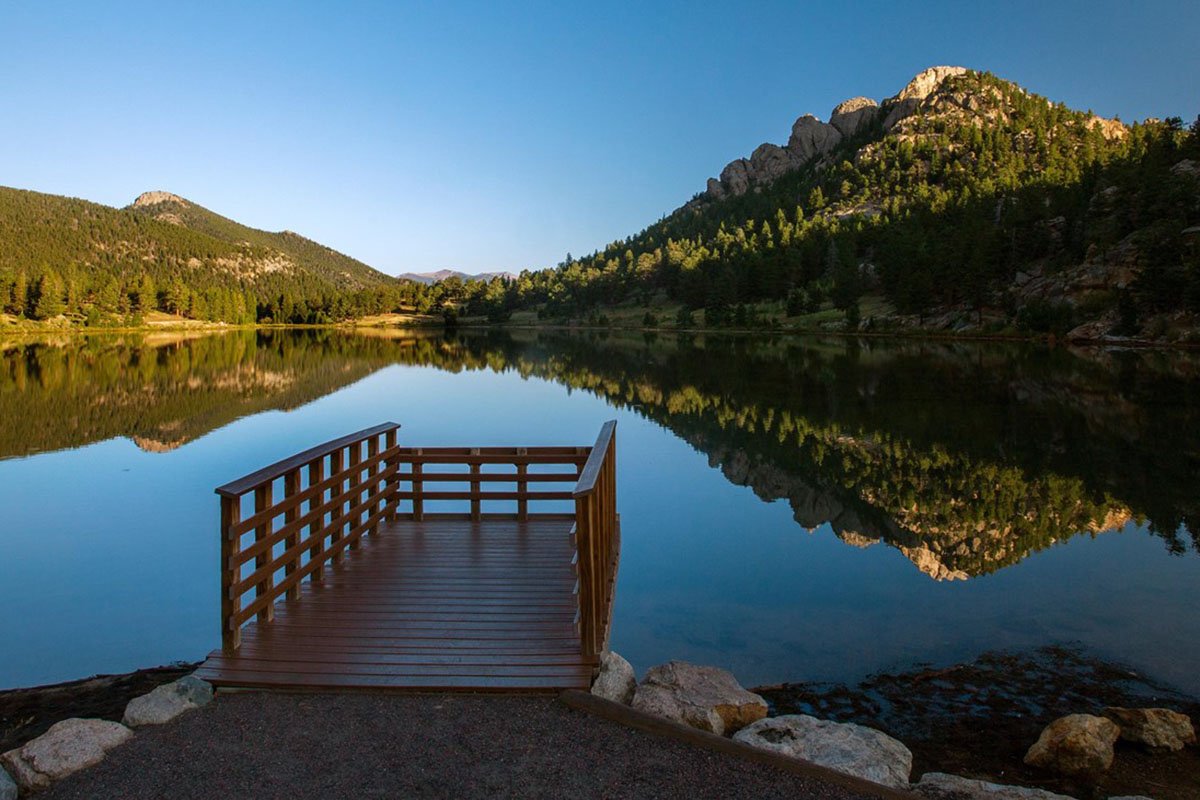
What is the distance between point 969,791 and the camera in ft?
17.3

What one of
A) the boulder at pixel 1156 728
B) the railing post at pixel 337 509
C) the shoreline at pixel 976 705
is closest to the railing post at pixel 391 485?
the railing post at pixel 337 509

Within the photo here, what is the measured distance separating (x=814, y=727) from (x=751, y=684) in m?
2.10

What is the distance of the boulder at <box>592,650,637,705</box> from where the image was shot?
636 cm

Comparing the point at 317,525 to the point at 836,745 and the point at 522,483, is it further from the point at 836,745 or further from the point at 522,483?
the point at 836,745

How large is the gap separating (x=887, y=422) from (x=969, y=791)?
73.3 ft

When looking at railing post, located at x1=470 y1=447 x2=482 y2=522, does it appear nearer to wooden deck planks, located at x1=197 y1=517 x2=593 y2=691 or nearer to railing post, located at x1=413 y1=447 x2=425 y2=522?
railing post, located at x1=413 y1=447 x2=425 y2=522

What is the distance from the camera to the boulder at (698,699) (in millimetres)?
6258

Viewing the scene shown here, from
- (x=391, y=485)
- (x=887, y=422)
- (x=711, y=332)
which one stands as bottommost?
(x=887, y=422)

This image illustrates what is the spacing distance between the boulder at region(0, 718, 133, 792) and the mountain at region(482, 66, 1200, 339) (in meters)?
70.5

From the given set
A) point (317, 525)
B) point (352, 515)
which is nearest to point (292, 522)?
point (317, 525)

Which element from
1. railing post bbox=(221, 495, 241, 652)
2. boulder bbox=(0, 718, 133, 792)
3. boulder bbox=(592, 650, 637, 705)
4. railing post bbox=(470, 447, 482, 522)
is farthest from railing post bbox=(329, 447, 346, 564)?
boulder bbox=(592, 650, 637, 705)

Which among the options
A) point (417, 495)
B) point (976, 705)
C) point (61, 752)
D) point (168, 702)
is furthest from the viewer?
point (417, 495)

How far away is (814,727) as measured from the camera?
6.18 metres

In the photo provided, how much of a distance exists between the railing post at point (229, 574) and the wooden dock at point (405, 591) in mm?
16
